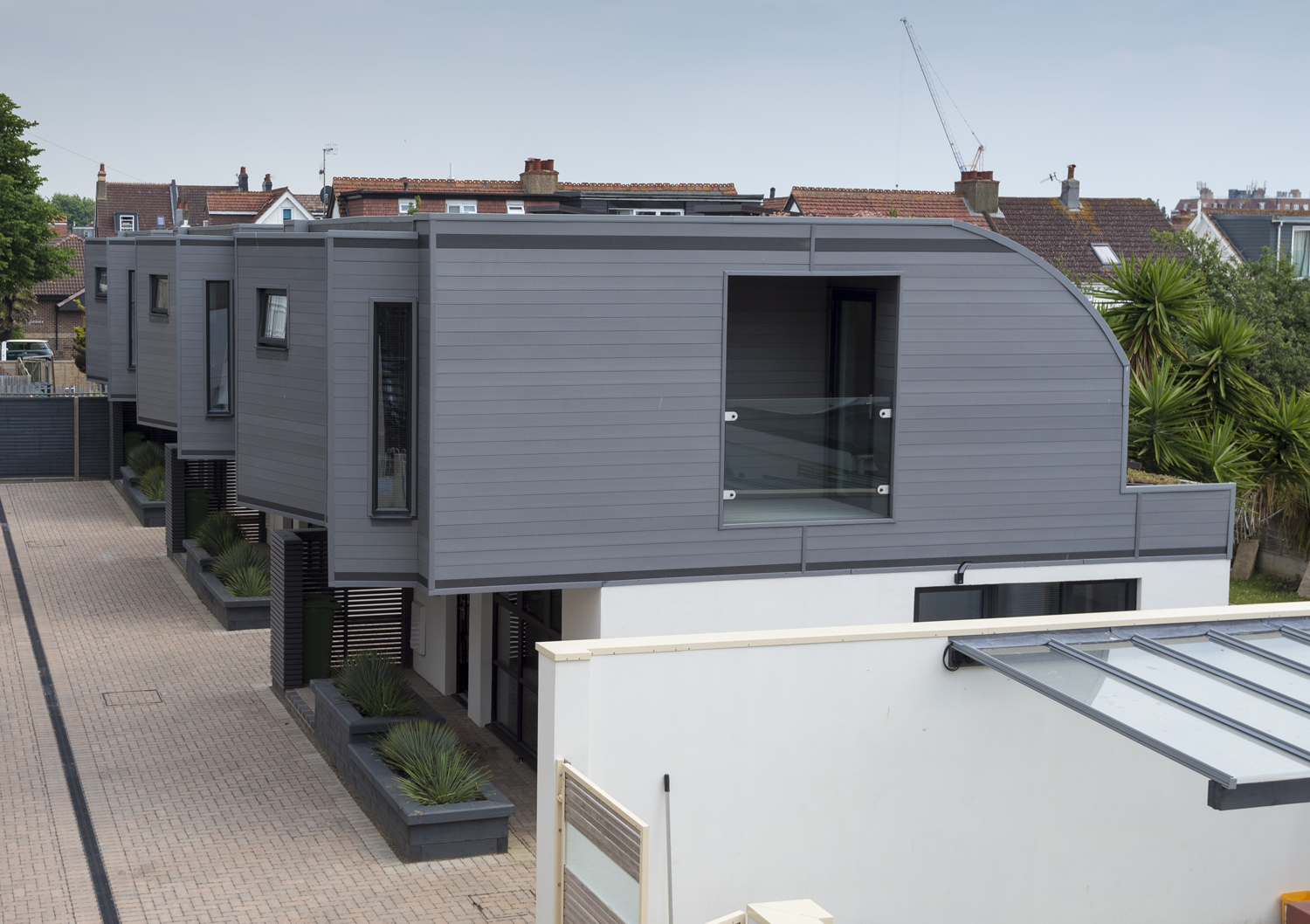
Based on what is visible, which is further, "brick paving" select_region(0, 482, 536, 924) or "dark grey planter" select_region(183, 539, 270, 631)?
"dark grey planter" select_region(183, 539, 270, 631)

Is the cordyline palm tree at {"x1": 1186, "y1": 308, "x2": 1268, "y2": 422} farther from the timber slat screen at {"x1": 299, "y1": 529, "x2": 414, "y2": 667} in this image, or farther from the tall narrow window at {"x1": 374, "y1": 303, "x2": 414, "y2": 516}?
the tall narrow window at {"x1": 374, "y1": 303, "x2": 414, "y2": 516}

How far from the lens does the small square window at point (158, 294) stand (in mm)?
23109

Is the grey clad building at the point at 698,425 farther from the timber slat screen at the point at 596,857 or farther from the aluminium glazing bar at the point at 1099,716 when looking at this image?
the timber slat screen at the point at 596,857

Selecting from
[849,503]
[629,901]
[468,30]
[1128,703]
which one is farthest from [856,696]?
[468,30]

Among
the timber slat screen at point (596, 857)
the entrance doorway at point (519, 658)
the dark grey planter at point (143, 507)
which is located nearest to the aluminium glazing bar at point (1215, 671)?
the timber slat screen at point (596, 857)

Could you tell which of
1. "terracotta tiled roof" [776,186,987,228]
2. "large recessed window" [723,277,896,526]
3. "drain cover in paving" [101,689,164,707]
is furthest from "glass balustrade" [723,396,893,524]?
"terracotta tiled roof" [776,186,987,228]

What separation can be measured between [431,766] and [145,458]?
70.5ft

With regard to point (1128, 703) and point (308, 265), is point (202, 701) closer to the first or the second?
point (308, 265)

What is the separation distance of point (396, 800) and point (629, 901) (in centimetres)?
502

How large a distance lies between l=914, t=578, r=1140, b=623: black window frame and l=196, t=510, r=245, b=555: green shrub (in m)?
13.2

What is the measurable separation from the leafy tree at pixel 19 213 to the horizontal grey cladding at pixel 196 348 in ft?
96.6

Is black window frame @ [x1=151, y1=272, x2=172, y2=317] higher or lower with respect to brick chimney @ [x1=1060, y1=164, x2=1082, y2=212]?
lower

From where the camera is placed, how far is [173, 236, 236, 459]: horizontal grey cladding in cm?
1944

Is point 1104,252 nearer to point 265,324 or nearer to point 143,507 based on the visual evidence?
point 143,507
